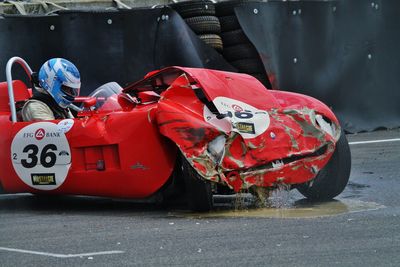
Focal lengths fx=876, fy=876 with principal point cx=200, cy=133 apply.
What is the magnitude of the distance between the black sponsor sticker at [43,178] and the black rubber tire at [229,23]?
446cm

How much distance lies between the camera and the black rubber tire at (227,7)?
1080 cm

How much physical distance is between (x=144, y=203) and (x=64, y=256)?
2213mm

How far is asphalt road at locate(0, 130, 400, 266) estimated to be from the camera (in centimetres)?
500

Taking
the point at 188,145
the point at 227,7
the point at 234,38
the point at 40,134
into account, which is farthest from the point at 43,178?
the point at 227,7

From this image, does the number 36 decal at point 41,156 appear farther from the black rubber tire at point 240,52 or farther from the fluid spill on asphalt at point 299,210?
the black rubber tire at point 240,52

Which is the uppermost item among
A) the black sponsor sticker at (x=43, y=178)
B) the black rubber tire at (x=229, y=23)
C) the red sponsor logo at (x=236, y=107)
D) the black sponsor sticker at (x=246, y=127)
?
the black rubber tire at (x=229, y=23)

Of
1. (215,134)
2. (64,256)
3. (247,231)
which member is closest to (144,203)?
(215,134)

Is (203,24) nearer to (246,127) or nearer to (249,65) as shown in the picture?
(249,65)

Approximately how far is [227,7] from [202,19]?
1.22 feet

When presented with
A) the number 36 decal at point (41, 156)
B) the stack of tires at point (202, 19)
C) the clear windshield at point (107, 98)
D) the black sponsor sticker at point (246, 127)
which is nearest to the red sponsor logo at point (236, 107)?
the black sponsor sticker at point (246, 127)

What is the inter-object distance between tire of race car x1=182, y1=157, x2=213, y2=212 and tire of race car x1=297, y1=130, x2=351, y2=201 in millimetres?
918

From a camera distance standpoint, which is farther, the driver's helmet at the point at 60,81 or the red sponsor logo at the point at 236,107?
the driver's helmet at the point at 60,81

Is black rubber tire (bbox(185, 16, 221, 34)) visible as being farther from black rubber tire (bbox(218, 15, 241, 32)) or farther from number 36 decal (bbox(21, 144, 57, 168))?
number 36 decal (bbox(21, 144, 57, 168))

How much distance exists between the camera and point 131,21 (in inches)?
413
